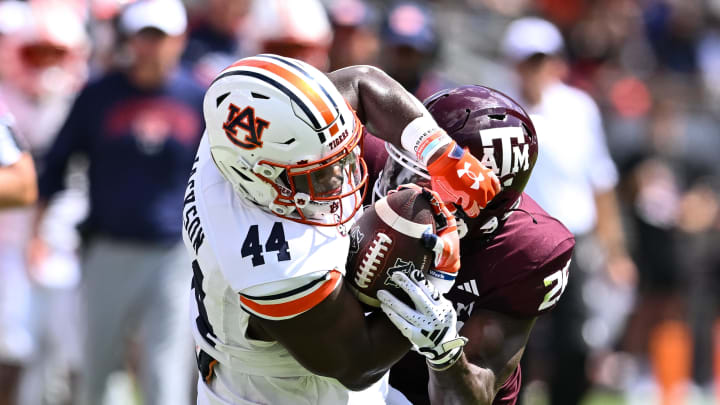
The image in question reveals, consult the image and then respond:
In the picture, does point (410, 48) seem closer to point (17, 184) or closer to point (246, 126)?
point (17, 184)

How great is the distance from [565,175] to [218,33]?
8.52 ft

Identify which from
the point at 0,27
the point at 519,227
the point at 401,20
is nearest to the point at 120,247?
the point at 0,27

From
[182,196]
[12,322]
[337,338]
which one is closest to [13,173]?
[337,338]

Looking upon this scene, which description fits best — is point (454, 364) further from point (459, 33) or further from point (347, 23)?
point (459, 33)

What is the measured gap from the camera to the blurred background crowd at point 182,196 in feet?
20.6

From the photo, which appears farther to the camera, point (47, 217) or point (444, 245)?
point (47, 217)

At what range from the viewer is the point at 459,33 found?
11008 mm

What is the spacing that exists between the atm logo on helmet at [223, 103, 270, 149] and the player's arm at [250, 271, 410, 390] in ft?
1.32

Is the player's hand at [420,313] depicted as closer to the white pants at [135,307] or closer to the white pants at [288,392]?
the white pants at [288,392]

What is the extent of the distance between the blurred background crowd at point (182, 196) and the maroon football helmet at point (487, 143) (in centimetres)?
238

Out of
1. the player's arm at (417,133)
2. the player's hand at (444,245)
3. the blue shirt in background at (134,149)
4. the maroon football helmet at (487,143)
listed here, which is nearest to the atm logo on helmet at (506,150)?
the maroon football helmet at (487,143)

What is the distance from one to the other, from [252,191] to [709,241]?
734 centimetres

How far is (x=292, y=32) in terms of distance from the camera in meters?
6.87

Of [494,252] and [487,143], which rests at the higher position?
[487,143]
